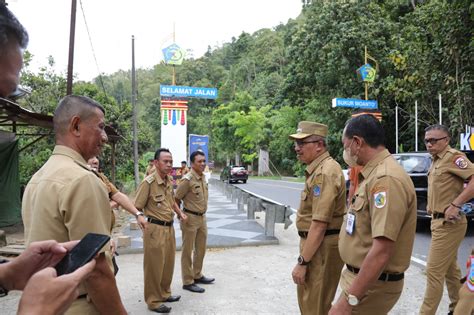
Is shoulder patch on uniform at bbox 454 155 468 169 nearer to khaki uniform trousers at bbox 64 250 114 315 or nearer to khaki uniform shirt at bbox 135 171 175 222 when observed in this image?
khaki uniform shirt at bbox 135 171 175 222

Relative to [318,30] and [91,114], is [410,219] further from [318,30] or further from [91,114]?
[318,30]

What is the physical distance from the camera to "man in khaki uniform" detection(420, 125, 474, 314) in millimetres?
3602

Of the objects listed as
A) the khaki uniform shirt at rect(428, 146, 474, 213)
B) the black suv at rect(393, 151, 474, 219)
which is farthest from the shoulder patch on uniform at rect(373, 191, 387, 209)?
the black suv at rect(393, 151, 474, 219)

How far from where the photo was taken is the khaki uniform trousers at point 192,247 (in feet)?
16.9

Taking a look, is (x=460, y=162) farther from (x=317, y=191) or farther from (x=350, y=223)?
(x=350, y=223)

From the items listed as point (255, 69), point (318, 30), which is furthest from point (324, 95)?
point (255, 69)

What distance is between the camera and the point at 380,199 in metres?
2.12

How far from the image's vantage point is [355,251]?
2254mm

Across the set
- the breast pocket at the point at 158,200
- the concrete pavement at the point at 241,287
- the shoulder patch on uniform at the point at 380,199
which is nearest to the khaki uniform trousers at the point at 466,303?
the shoulder patch on uniform at the point at 380,199

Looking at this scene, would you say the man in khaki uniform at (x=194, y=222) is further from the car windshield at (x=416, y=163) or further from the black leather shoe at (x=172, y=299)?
the car windshield at (x=416, y=163)

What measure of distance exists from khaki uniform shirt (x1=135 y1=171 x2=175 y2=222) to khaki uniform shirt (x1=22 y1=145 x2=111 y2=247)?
2777mm

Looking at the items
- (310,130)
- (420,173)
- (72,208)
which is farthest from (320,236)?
(420,173)

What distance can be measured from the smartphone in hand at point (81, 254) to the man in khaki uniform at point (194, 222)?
3993 mm

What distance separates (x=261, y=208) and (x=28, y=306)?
856cm
